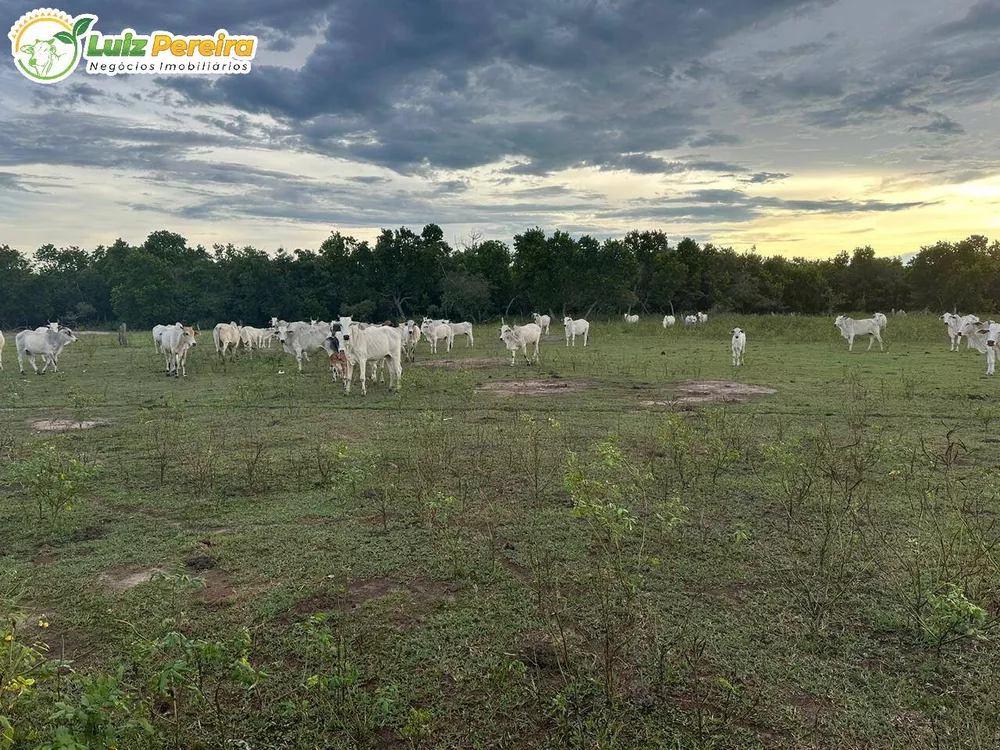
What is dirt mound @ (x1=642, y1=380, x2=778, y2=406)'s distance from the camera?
40.9ft

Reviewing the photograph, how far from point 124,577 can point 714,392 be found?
11735 millimetres

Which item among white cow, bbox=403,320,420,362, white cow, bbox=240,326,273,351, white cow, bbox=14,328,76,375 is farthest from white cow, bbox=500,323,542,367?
white cow, bbox=14,328,76,375

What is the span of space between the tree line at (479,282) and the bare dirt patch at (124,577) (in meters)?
40.8

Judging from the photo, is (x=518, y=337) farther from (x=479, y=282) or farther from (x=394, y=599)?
(x=479, y=282)

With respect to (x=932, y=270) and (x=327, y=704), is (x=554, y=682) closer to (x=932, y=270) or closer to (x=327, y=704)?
(x=327, y=704)

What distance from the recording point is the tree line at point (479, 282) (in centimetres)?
4719

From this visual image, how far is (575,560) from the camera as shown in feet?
16.8

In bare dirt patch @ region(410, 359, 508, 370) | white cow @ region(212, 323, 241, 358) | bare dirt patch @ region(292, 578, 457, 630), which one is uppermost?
white cow @ region(212, 323, 241, 358)

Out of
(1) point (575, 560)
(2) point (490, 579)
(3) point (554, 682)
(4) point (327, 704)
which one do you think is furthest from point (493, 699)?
(1) point (575, 560)

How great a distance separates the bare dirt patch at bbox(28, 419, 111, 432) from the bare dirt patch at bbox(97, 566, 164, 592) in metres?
6.75

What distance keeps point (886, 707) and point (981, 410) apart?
8803 mm

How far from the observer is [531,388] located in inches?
574

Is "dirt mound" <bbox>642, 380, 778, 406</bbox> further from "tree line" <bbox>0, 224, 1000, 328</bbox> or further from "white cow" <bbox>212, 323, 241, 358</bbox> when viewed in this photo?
"tree line" <bbox>0, 224, 1000, 328</bbox>

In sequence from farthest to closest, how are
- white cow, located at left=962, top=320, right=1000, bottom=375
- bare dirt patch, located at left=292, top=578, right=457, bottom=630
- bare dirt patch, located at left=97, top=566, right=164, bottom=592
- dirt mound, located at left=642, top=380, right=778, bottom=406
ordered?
white cow, located at left=962, top=320, right=1000, bottom=375 → dirt mound, located at left=642, top=380, right=778, bottom=406 → bare dirt patch, located at left=97, top=566, right=164, bottom=592 → bare dirt patch, located at left=292, top=578, right=457, bottom=630
